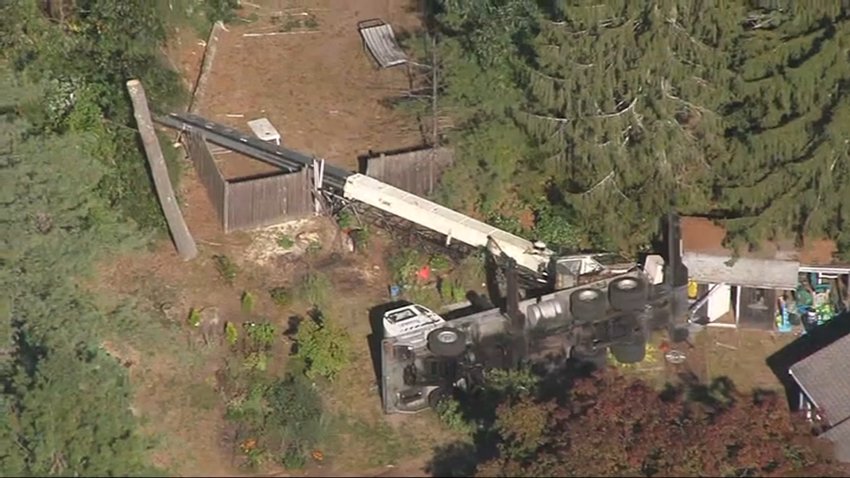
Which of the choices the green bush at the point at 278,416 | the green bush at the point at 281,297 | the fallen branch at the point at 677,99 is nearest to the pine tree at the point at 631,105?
the fallen branch at the point at 677,99

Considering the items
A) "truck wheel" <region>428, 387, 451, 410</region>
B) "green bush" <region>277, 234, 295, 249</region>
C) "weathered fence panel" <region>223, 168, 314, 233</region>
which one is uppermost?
"weathered fence panel" <region>223, 168, 314, 233</region>

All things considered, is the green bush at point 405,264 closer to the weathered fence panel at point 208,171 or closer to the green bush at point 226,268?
the green bush at point 226,268

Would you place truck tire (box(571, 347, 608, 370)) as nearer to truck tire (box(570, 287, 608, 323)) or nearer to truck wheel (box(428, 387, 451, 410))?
truck tire (box(570, 287, 608, 323))

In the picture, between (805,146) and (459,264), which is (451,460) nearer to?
(459,264)

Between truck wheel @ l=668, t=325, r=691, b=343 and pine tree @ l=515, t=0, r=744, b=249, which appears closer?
pine tree @ l=515, t=0, r=744, b=249

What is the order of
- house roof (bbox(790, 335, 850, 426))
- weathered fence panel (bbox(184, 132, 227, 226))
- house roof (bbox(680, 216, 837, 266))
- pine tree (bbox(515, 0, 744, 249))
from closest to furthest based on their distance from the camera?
house roof (bbox(790, 335, 850, 426))
pine tree (bbox(515, 0, 744, 249))
house roof (bbox(680, 216, 837, 266))
weathered fence panel (bbox(184, 132, 227, 226))

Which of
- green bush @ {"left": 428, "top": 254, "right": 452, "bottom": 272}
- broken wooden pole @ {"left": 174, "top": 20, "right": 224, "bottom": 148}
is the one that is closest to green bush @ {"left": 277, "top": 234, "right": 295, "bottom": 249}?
green bush @ {"left": 428, "top": 254, "right": 452, "bottom": 272}

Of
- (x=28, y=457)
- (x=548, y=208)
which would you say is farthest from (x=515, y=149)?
(x=28, y=457)

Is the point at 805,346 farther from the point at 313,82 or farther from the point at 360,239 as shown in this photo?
the point at 313,82
